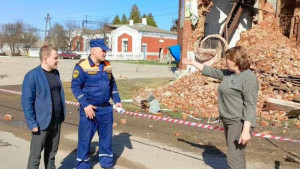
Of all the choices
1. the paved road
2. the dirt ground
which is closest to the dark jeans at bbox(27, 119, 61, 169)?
the dirt ground

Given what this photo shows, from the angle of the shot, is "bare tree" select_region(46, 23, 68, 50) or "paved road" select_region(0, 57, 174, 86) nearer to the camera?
"paved road" select_region(0, 57, 174, 86)

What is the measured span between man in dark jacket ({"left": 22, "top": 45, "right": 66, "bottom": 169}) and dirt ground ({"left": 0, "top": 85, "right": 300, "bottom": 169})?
189 centimetres

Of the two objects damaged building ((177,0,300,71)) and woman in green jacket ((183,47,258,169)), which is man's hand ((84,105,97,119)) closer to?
woman in green jacket ((183,47,258,169))

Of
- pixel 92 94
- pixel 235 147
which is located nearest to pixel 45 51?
pixel 92 94

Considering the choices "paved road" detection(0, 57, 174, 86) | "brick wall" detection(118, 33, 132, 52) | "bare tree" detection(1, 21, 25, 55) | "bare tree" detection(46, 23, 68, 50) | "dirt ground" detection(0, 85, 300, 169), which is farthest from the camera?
"bare tree" detection(1, 21, 25, 55)

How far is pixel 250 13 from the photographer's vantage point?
64.8ft

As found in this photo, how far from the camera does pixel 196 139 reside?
6.87 m

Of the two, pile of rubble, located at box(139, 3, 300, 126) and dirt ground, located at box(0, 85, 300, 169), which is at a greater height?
pile of rubble, located at box(139, 3, 300, 126)

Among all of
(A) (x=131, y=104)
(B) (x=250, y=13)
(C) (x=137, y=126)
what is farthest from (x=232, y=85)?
(B) (x=250, y=13)

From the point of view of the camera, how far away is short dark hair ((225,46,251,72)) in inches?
144

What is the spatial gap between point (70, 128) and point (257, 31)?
13.1 meters

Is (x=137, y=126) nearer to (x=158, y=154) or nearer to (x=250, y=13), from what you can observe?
(x=158, y=154)

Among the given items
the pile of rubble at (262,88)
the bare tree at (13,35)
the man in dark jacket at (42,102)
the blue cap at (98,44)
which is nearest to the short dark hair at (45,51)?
the man in dark jacket at (42,102)

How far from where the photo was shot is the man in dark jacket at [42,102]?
12.7 ft
